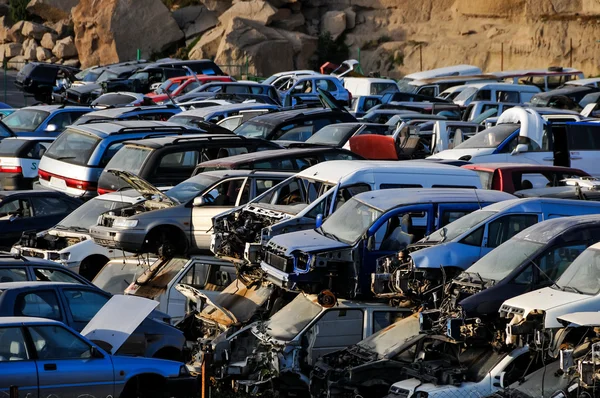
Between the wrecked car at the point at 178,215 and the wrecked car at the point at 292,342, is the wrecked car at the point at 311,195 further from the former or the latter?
the wrecked car at the point at 292,342

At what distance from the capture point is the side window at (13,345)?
34.7 feet

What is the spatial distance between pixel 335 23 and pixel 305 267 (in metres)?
36.0

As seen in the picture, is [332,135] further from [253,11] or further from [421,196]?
[253,11]

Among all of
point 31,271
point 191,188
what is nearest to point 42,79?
point 191,188

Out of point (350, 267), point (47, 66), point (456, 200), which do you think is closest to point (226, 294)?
point (350, 267)

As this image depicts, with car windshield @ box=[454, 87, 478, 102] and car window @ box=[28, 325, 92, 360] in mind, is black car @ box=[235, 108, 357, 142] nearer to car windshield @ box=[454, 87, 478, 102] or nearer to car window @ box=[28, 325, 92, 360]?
car windshield @ box=[454, 87, 478, 102]

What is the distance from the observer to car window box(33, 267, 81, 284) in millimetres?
13853

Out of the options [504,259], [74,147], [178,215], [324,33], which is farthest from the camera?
[324,33]

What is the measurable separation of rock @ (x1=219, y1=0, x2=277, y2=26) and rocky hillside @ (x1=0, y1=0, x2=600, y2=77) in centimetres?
4

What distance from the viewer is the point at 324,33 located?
158 feet

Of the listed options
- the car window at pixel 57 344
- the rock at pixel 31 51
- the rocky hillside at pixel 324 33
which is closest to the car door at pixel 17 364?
the car window at pixel 57 344

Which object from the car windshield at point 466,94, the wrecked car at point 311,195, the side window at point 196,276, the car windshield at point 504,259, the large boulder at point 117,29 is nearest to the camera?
the car windshield at point 504,259

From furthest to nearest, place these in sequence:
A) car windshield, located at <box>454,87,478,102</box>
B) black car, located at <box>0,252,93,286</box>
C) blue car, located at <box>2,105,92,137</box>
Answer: car windshield, located at <box>454,87,478,102</box>, blue car, located at <box>2,105,92,137</box>, black car, located at <box>0,252,93,286</box>

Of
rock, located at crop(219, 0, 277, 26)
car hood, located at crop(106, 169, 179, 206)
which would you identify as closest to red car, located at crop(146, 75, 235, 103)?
rock, located at crop(219, 0, 277, 26)
